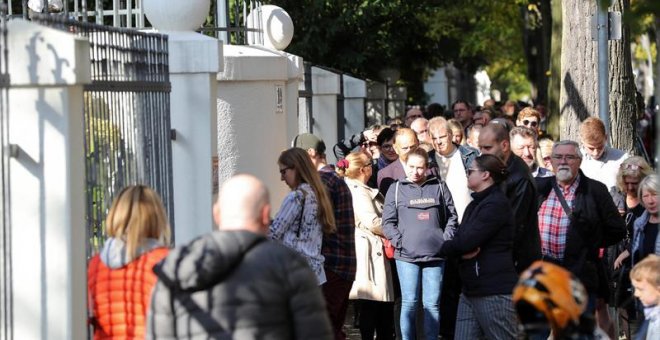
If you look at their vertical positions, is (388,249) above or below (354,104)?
below

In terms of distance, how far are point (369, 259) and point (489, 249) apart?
218cm

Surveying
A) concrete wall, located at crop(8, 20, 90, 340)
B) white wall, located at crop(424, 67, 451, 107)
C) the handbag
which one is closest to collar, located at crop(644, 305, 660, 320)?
concrete wall, located at crop(8, 20, 90, 340)

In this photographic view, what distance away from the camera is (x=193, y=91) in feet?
29.3

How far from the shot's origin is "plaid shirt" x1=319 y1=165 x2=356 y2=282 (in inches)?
382

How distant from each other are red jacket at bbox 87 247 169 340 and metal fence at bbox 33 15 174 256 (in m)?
0.87

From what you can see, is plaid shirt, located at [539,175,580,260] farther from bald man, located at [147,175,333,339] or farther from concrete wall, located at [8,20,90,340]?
bald man, located at [147,175,333,339]

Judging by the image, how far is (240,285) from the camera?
5.51m

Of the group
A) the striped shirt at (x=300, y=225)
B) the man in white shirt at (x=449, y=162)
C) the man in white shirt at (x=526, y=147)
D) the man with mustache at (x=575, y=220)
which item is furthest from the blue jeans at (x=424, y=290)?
the striped shirt at (x=300, y=225)

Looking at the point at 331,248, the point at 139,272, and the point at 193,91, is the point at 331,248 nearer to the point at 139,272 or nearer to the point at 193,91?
the point at 193,91

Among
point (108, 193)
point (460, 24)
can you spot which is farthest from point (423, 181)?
point (460, 24)

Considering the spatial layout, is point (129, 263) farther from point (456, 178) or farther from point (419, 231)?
point (456, 178)

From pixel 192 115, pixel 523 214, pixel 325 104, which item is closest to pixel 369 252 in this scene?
pixel 523 214

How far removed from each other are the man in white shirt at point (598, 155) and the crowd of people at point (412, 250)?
15mm

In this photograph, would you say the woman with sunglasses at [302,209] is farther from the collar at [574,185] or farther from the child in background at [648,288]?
the child in background at [648,288]
